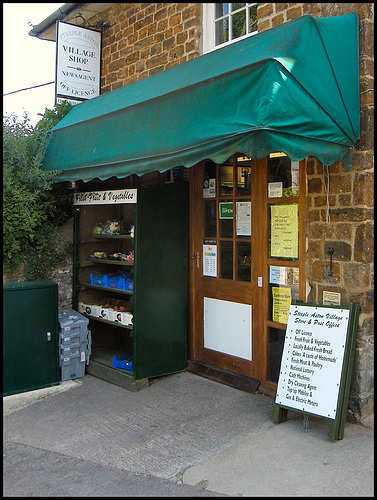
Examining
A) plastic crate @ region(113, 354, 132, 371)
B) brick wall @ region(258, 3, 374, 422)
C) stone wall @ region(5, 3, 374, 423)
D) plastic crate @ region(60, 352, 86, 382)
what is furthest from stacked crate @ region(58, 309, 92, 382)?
brick wall @ region(258, 3, 374, 422)

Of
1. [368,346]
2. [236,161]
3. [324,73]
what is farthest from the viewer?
[236,161]

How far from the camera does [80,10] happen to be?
880 cm

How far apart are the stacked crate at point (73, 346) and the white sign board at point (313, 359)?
9.14 feet

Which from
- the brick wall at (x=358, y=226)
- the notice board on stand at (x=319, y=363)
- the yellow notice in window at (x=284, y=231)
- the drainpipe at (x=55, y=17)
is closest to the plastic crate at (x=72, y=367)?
the notice board on stand at (x=319, y=363)

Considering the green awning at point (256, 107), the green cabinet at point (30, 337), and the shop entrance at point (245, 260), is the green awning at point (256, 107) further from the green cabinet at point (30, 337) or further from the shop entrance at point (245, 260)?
the green cabinet at point (30, 337)

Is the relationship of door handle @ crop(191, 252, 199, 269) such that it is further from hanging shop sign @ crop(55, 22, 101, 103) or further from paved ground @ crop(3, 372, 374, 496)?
hanging shop sign @ crop(55, 22, 101, 103)

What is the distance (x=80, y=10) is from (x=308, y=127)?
6657mm

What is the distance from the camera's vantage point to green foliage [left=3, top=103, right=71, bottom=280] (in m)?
6.03

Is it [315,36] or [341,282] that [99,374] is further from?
[315,36]

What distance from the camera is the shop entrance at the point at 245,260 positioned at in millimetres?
5180

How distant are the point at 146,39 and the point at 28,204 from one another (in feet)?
11.2

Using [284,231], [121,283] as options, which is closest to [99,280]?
[121,283]

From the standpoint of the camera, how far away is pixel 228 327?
231 inches

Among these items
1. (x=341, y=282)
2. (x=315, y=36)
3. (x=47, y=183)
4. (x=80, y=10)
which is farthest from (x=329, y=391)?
(x=80, y=10)
